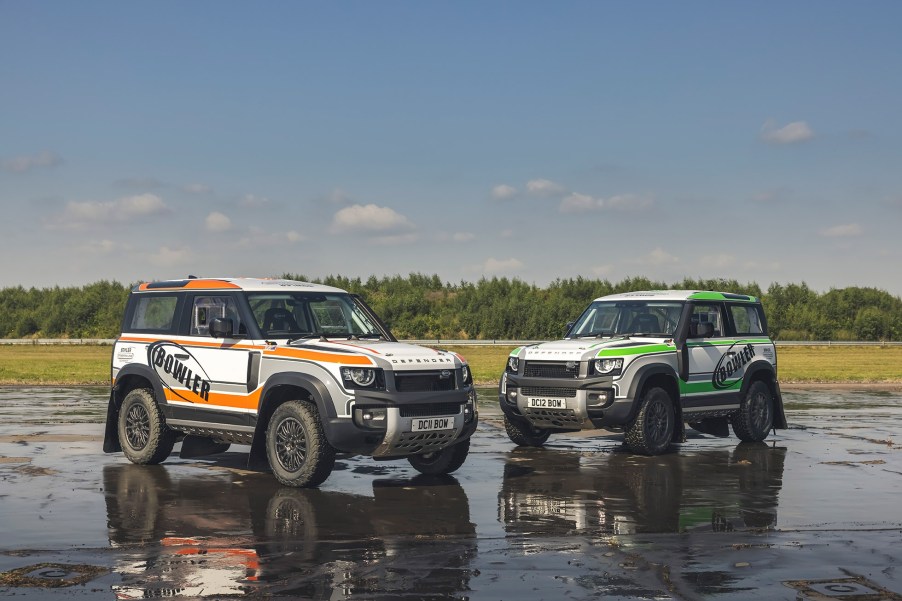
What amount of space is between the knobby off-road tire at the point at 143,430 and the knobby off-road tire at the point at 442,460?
10.0 feet

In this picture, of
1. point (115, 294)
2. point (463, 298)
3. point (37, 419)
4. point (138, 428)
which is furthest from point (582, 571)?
point (115, 294)

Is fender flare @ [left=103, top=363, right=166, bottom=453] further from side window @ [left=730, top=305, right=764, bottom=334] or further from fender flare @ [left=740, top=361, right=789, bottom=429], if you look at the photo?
fender flare @ [left=740, top=361, right=789, bottom=429]

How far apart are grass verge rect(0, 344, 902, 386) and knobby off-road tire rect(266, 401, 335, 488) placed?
1983cm

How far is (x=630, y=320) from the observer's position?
632 inches

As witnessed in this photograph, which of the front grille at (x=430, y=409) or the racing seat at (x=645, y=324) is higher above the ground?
the racing seat at (x=645, y=324)

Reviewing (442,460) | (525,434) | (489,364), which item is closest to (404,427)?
(442,460)

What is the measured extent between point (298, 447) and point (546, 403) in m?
4.13

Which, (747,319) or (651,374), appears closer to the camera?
(651,374)

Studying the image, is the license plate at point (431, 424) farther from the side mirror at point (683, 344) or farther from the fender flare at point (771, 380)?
the fender flare at point (771, 380)

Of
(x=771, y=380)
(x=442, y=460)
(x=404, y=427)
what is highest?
(x=771, y=380)

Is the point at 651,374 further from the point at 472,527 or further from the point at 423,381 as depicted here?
the point at 472,527

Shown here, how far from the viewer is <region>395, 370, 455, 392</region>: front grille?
11.5 meters

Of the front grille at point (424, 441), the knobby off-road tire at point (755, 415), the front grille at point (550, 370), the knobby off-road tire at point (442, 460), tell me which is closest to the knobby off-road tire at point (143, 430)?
the knobby off-road tire at point (442, 460)

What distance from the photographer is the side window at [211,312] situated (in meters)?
12.6
